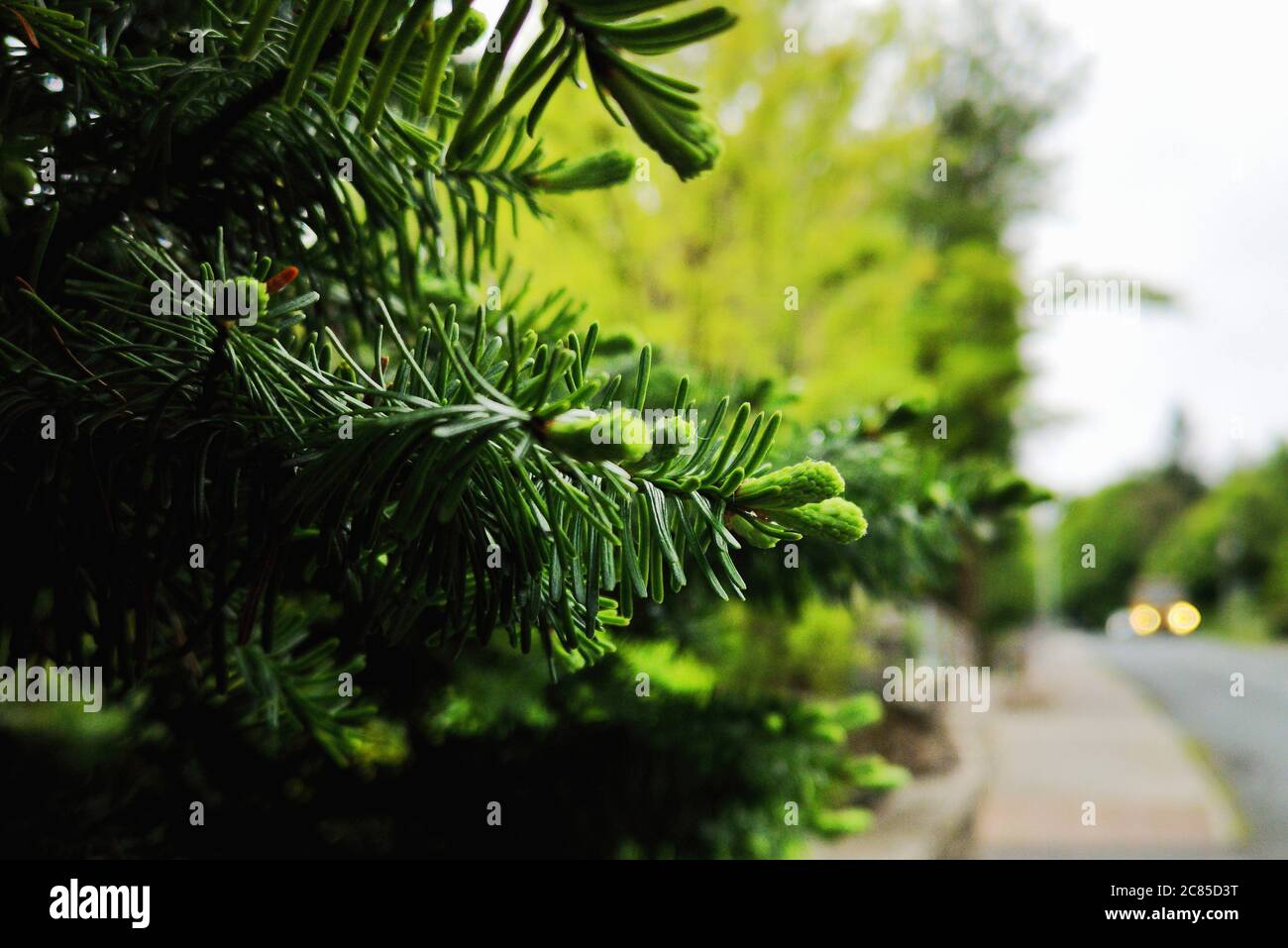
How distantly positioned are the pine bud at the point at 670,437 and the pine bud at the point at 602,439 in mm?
64

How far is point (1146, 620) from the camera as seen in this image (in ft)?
81.5

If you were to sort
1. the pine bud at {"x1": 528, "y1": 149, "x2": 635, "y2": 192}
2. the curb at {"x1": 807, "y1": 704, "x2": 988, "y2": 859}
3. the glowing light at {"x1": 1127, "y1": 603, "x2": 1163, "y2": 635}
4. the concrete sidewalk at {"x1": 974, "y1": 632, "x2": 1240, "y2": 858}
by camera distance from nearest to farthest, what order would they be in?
the pine bud at {"x1": 528, "y1": 149, "x2": 635, "y2": 192}
the curb at {"x1": 807, "y1": 704, "x2": 988, "y2": 859}
the concrete sidewalk at {"x1": 974, "y1": 632, "x2": 1240, "y2": 858}
the glowing light at {"x1": 1127, "y1": 603, "x2": 1163, "y2": 635}

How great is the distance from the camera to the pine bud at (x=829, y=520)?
1.58 feet

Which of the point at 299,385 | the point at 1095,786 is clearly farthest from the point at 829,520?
the point at 1095,786

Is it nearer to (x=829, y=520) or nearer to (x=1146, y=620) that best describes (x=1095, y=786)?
(x=829, y=520)

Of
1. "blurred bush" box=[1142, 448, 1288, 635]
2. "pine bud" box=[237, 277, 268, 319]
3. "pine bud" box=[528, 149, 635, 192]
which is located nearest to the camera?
"pine bud" box=[237, 277, 268, 319]

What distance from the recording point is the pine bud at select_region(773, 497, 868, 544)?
0.48 m

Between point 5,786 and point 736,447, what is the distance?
84 centimetres

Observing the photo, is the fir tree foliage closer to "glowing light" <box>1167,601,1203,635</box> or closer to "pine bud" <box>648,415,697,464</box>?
"pine bud" <box>648,415,697,464</box>

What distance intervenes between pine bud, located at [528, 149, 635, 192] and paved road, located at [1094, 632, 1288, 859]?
4.96 m

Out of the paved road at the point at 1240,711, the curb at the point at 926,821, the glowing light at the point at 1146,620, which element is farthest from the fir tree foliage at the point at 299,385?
the glowing light at the point at 1146,620

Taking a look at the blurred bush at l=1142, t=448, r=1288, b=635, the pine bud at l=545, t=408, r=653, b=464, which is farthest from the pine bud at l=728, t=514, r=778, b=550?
the blurred bush at l=1142, t=448, r=1288, b=635
